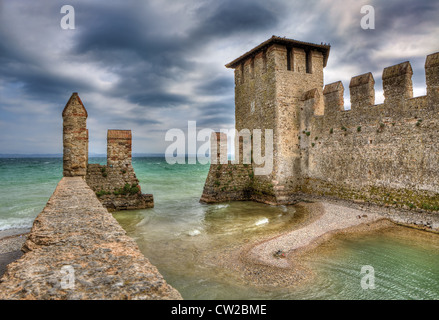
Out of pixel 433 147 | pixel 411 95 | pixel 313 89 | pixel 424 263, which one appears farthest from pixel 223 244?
pixel 313 89

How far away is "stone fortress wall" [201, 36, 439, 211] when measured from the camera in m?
8.38

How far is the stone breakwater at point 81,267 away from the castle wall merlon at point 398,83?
9.73 meters

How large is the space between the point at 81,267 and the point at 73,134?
28.6 feet

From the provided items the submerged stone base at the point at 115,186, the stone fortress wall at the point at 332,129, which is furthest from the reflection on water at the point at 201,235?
the stone fortress wall at the point at 332,129

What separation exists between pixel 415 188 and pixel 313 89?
6.15 m

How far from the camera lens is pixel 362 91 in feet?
32.8

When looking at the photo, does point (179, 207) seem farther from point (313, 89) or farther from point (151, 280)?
point (151, 280)

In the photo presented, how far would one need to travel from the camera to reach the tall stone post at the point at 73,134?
9352 mm

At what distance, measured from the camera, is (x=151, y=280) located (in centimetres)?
180

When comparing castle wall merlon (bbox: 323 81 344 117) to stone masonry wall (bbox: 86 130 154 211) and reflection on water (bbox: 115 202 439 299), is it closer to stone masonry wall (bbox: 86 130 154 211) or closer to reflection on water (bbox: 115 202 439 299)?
reflection on water (bbox: 115 202 439 299)

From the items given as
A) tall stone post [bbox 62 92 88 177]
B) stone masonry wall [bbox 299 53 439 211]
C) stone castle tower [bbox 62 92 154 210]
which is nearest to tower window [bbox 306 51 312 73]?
→ stone masonry wall [bbox 299 53 439 211]

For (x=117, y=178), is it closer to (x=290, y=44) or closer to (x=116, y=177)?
(x=116, y=177)

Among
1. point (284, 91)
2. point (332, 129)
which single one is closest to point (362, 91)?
point (332, 129)

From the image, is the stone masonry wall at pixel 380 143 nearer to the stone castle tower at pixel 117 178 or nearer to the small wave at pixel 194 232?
the small wave at pixel 194 232
